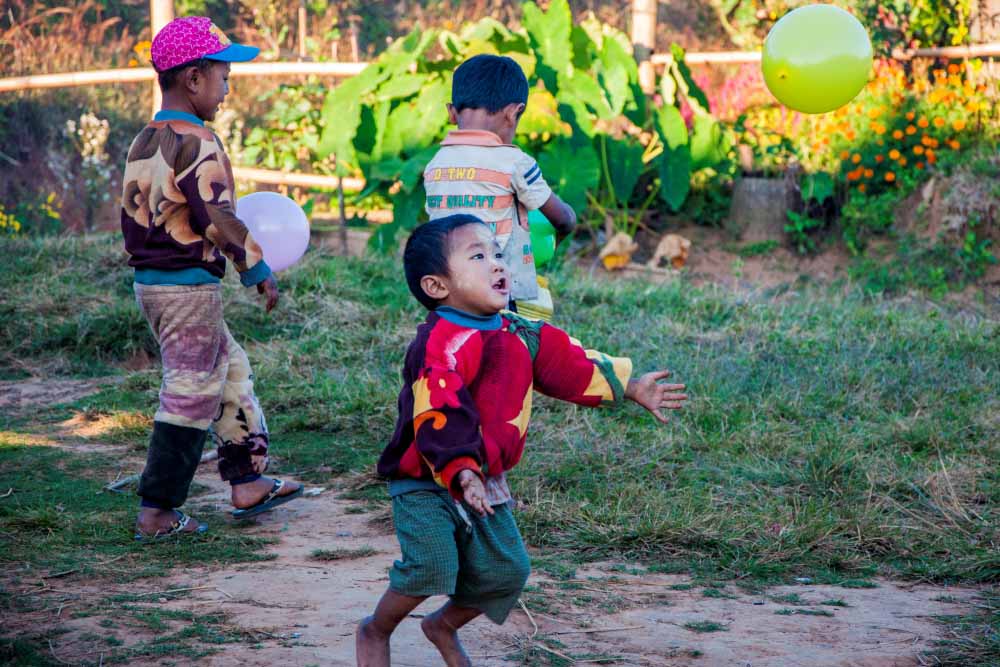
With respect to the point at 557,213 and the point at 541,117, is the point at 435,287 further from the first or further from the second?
the point at 541,117

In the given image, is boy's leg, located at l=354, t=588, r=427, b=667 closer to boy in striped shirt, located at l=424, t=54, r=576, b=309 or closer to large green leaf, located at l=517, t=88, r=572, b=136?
boy in striped shirt, located at l=424, t=54, r=576, b=309

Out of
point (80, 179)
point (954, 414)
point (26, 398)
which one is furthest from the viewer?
point (80, 179)

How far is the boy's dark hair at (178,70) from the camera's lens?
379 centimetres

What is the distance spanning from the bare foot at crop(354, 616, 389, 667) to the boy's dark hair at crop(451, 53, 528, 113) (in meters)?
1.99

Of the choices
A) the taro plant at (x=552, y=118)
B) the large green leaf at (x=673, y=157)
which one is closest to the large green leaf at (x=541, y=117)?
the taro plant at (x=552, y=118)

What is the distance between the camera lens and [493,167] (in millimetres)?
3992

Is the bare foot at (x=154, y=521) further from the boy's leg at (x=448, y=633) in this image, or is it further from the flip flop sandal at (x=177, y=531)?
the boy's leg at (x=448, y=633)

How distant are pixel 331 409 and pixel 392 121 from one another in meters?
3.86

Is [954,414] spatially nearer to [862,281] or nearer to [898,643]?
[898,643]

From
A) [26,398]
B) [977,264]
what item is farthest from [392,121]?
[977,264]

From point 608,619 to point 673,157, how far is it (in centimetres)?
608

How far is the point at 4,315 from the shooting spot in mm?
6926

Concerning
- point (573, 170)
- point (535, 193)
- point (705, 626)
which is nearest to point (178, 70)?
point (535, 193)

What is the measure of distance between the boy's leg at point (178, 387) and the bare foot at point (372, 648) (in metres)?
1.46
